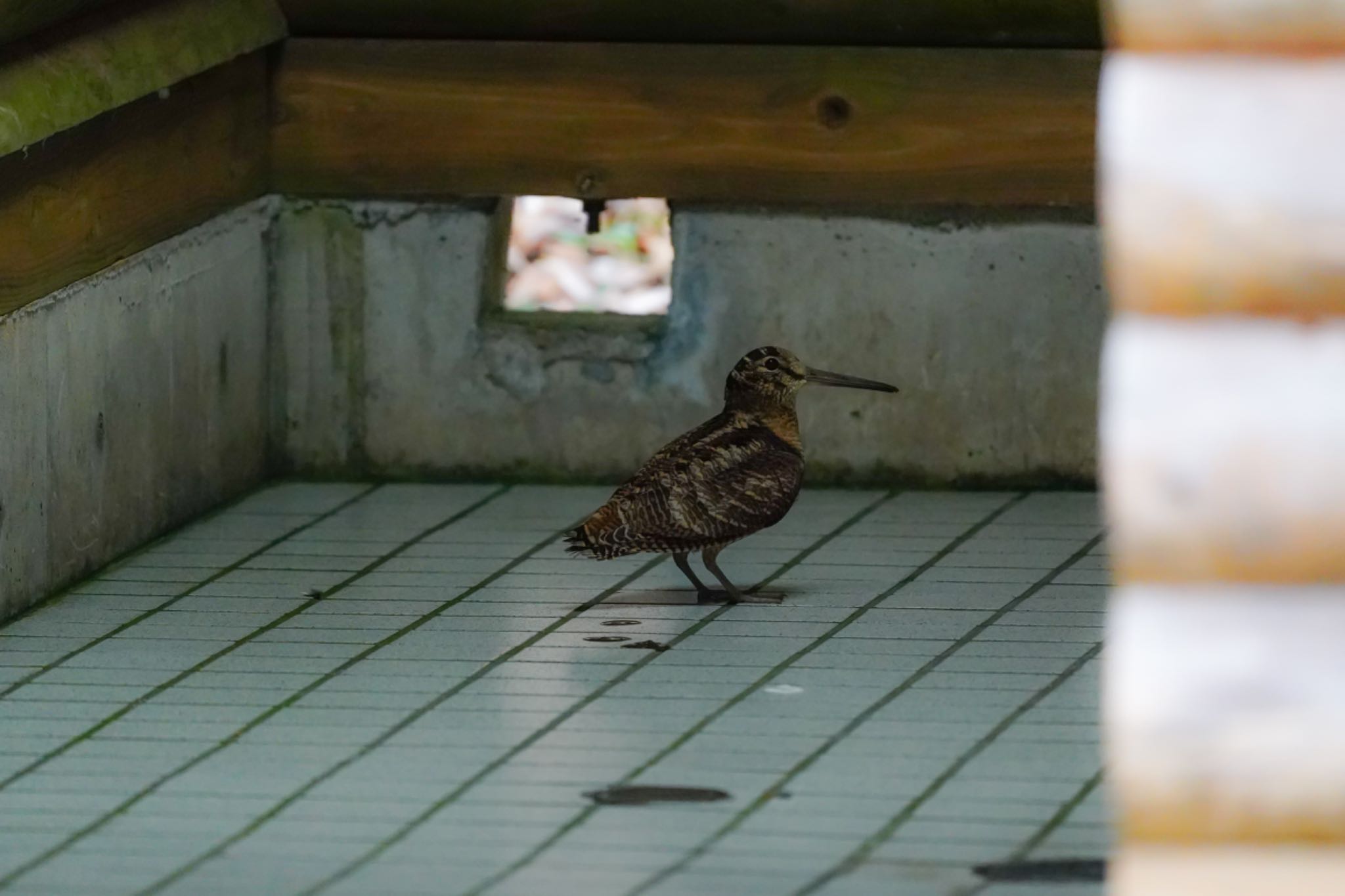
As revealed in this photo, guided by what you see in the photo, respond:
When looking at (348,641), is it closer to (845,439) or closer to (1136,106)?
(845,439)

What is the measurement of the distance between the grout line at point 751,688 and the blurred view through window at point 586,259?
3.91 meters

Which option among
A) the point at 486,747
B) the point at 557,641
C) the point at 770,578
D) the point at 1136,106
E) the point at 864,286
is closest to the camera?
the point at 1136,106

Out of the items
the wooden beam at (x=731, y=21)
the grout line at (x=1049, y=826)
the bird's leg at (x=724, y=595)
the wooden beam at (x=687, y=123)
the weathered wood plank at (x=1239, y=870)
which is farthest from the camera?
the wooden beam at (x=687, y=123)

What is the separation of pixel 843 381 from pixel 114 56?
2484 millimetres

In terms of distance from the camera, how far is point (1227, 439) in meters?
3.48

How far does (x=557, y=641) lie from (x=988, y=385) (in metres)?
2.33

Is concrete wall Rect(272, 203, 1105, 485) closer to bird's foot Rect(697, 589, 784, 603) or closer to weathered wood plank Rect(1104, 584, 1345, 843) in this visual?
bird's foot Rect(697, 589, 784, 603)

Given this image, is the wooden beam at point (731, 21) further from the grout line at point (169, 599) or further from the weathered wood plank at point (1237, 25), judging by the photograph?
the weathered wood plank at point (1237, 25)

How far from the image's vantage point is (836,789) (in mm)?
6008

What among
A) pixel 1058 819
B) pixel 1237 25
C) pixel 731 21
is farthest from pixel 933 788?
pixel 731 21

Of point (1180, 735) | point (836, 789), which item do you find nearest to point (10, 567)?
point (836, 789)

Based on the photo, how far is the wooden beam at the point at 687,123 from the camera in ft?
28.8

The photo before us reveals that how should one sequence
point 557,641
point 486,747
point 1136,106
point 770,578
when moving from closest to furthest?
1. point 1136,106
2. point 486,747
3. point 557,641
4. point 770,578

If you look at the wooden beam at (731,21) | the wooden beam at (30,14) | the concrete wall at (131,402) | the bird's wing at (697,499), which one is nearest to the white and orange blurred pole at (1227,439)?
the bird's wing at (697,499)
